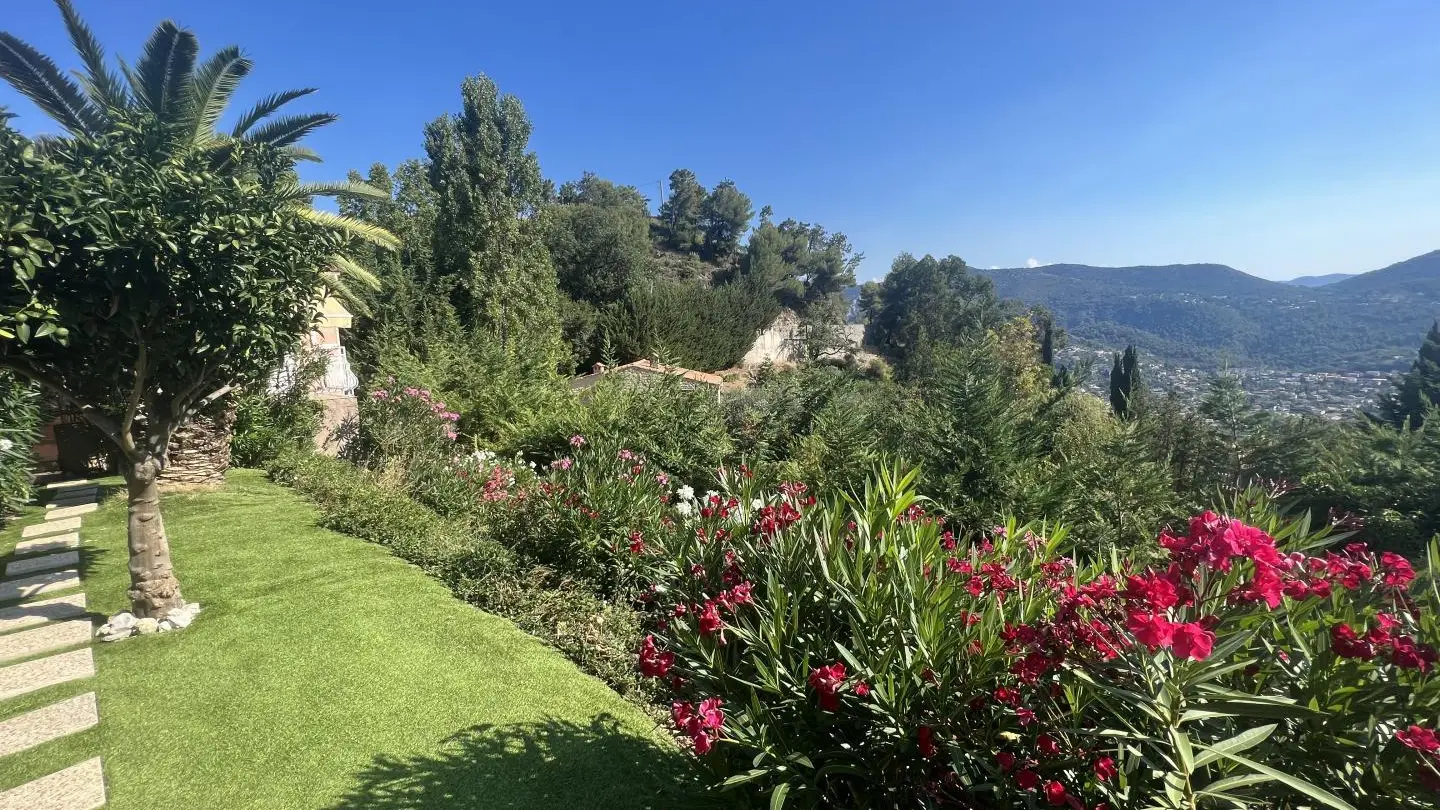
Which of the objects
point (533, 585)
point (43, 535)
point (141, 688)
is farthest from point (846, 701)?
point (43, 535)

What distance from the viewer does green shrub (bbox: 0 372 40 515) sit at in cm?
566

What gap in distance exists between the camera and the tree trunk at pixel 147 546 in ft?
12.6

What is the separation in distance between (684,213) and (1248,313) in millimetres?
63384

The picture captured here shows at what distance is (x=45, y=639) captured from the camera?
3768 millimetres

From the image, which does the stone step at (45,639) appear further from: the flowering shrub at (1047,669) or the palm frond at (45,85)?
the palm frond at (45,85)

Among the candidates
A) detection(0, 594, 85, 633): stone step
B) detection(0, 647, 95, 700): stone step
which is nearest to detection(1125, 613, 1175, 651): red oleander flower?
detection(0, 647, 95, 700): stone step

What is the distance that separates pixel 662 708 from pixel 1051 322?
149 ft

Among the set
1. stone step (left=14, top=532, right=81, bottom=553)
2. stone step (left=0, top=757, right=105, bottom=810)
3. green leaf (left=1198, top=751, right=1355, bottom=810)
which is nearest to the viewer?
green leaf (left=1198, top=751, right=1355, bottom=810)

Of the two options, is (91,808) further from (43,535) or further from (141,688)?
(43,535)

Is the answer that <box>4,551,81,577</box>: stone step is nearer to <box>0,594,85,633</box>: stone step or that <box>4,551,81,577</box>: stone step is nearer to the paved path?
the paved path

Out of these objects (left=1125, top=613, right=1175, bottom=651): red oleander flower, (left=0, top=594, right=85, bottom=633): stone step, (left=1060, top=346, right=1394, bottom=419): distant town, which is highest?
(left=1125, top=613, right=1175, bottom=651): red oleander flower

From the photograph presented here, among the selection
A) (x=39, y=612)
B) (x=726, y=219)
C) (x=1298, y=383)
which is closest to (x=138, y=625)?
(x=39, y=612)

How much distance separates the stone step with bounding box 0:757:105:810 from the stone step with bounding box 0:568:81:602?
2.75 m

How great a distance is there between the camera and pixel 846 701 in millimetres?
1849
